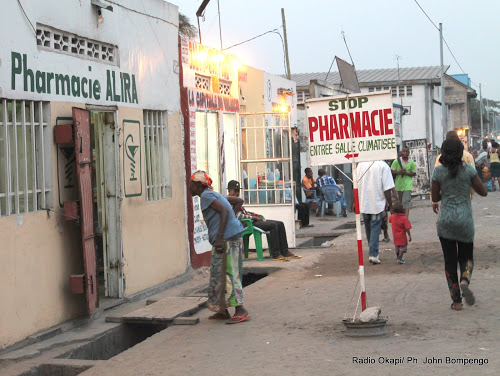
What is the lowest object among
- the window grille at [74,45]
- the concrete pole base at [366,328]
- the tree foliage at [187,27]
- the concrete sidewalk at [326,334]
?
the concrete sidewalk at [326,334]

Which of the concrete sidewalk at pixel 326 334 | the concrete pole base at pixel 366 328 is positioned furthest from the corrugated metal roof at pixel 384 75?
the concrete pole base at pixel 366 328

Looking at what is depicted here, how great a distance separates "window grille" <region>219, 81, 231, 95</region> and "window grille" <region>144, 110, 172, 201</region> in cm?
266

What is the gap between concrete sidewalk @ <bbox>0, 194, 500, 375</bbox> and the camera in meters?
5.92

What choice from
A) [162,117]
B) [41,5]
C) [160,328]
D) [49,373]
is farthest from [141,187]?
[49,373]

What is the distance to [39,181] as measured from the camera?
25.8 ft

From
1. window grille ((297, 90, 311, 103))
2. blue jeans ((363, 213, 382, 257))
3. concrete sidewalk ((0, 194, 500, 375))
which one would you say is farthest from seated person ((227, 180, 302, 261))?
window grille ((297, 90, 311, 103))

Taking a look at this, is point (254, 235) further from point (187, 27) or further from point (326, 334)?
point (187, 27)

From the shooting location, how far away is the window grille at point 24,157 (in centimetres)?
722

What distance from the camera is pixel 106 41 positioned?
9219 millimetres

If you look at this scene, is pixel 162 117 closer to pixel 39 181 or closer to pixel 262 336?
pixel 39 181

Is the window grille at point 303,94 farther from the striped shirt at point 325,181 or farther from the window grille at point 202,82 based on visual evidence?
the window grille at point 202,82

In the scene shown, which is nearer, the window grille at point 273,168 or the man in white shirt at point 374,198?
the man in white shirt at point 374,198

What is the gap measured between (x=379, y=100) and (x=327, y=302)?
8.49ft

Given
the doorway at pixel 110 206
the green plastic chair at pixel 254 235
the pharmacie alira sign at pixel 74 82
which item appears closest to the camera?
the pharmacie alira sign at pixel 74 82
